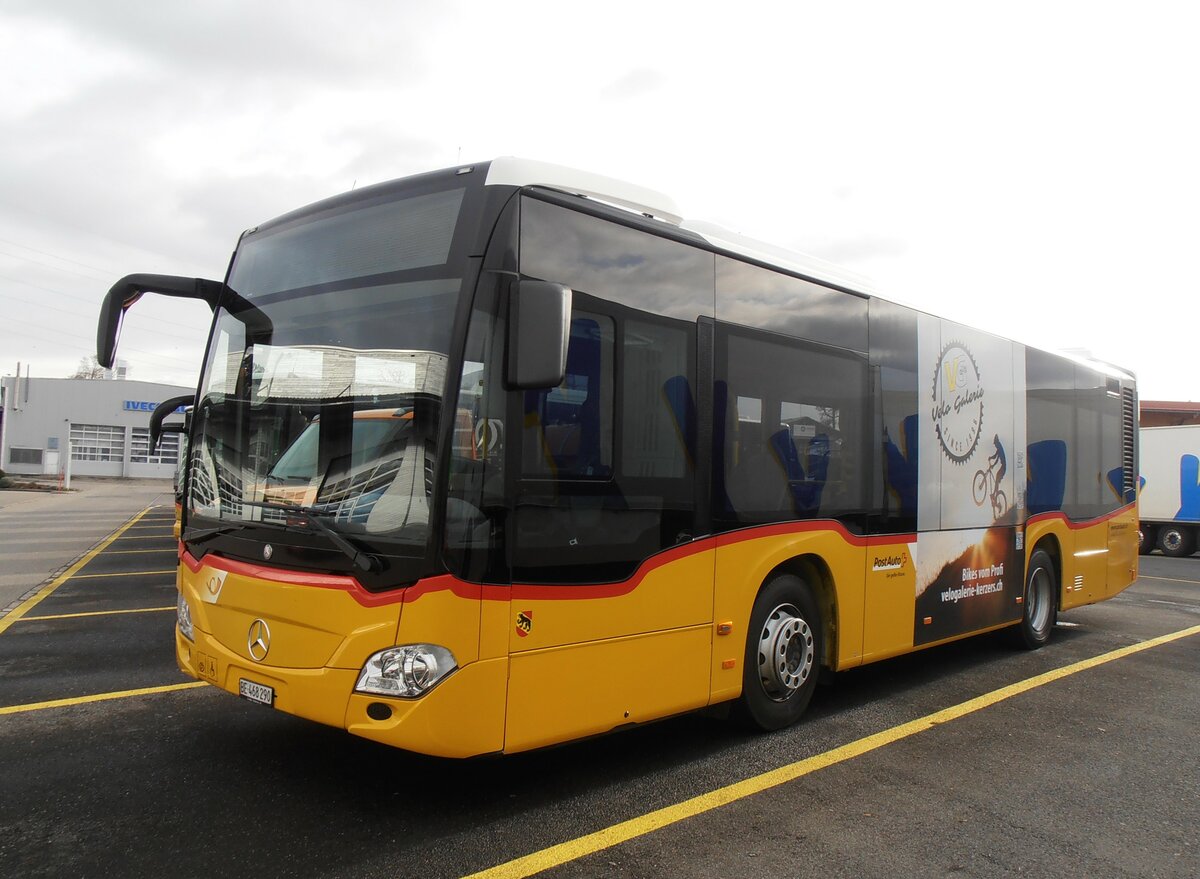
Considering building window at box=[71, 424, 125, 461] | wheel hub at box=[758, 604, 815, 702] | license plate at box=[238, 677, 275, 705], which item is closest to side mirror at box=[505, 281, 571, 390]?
license plate at box=[238, 677, 275, 705]

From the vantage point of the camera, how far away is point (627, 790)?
14.5 feet

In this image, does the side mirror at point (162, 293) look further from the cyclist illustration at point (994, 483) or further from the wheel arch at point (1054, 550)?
the wheel arch at point (1054, 550)

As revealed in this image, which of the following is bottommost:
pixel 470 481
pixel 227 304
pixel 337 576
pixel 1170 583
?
pixel 1170 583

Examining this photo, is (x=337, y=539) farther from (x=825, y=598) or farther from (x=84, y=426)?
(x=84, y=426)

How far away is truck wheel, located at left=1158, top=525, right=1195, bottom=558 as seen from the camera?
22891mm

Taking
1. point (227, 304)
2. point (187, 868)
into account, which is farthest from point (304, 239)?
point (187, 868)

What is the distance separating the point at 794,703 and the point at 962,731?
115 centimetres

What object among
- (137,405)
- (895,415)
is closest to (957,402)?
(895,415)

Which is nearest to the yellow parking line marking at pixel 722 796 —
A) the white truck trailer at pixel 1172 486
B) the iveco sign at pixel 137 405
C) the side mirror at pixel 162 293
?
the side mirror at pixel 162 293

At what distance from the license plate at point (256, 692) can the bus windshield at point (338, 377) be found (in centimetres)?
70

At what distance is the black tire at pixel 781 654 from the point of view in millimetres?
5184

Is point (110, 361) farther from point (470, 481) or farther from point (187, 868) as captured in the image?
point (187, 868)

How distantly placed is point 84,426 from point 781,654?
5823 cm

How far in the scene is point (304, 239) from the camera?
452 cm
